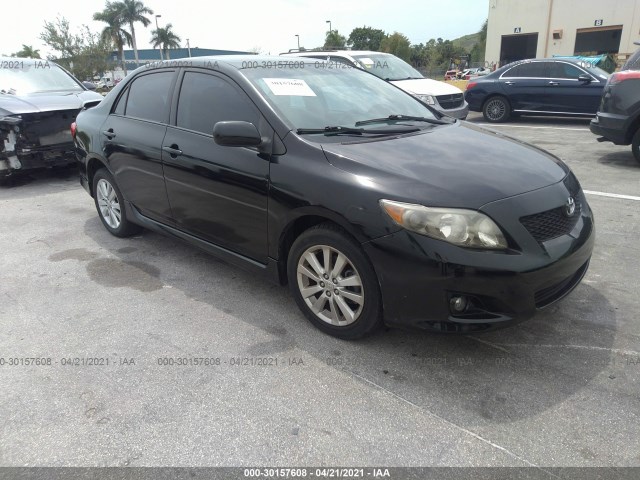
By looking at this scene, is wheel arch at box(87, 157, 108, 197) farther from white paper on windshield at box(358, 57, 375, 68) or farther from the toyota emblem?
white paper on windshield at box(358, 57, 375, 68)

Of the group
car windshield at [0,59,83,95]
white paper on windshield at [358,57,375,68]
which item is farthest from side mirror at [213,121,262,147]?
white paper on windshield at [358,57,375,68]

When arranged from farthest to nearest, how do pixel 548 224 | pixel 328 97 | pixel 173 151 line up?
1. pixel 173 151
2. pixel 328 97
3. pixel 548 224

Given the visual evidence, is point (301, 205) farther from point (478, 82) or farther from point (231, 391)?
point (478, 82)

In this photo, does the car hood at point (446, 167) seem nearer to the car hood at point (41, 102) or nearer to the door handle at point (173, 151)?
the door handle at point (173, 151)

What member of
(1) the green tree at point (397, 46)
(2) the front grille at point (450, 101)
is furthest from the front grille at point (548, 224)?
(1) the green tree at point (397, 46)

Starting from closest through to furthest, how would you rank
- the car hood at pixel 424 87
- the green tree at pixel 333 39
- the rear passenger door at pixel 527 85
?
the car hood at pixel 424 87 → the rear passenger door at pixel 527 85 → the green tree at pixel 333 39

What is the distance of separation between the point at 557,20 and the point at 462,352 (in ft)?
133

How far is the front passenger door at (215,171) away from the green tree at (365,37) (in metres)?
89.7

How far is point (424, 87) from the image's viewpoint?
997 cm

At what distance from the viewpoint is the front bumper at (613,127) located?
6.91 m

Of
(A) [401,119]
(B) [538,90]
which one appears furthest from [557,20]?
(A) [401,119]

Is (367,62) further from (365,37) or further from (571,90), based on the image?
(365,37)

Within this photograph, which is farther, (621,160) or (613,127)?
(621,160)

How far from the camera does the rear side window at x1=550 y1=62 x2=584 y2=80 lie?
420 inches
